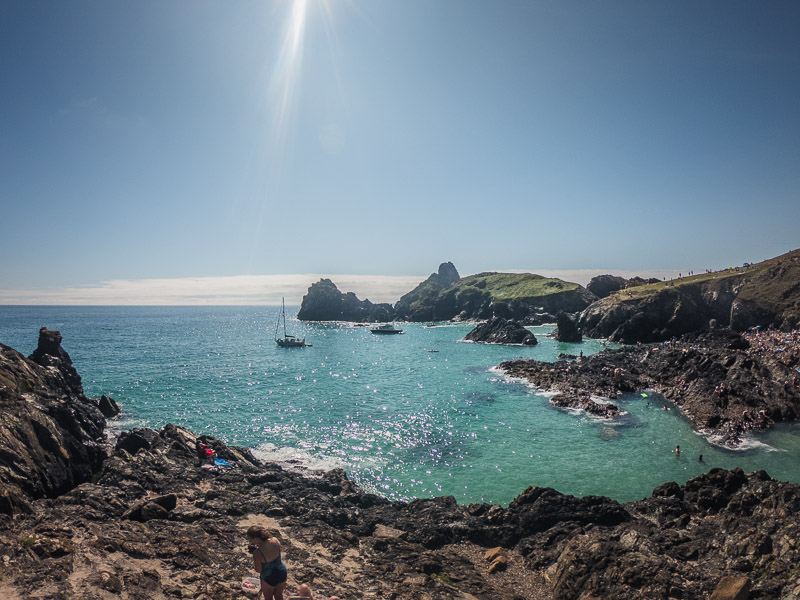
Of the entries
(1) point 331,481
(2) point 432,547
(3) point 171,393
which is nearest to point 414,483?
(1) point 331,481

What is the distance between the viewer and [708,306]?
335ft

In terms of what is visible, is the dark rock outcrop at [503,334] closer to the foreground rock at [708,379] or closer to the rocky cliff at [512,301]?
the foreground rock at [708,379]

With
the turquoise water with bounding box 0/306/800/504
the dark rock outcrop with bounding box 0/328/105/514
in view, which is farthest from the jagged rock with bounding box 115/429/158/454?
the turquoise water with bounding box 0/306/800/504

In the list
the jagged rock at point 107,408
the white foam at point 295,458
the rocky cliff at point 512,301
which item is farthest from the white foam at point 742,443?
the rocky cliff at point 512,301

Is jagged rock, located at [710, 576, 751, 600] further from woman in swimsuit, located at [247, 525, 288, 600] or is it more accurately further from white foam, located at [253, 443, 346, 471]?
white foam, located at [253, 443, 346, 471]

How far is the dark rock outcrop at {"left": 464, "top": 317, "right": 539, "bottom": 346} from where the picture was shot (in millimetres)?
101250

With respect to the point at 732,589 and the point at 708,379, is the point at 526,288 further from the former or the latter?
the point at 732,589

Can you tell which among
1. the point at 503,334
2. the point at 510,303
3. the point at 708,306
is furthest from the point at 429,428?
the point at 510,303

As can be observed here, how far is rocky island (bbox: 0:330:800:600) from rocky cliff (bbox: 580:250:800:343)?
88.1m

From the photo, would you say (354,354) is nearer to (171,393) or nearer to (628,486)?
(171,393)

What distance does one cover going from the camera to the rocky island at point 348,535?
10461 millimetres

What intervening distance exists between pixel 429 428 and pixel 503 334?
72.8 metres

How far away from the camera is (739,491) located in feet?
53.5

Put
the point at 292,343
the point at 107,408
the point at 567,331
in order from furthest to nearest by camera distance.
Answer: the point at 292,343, the point at 567,331, the point at 107,408
